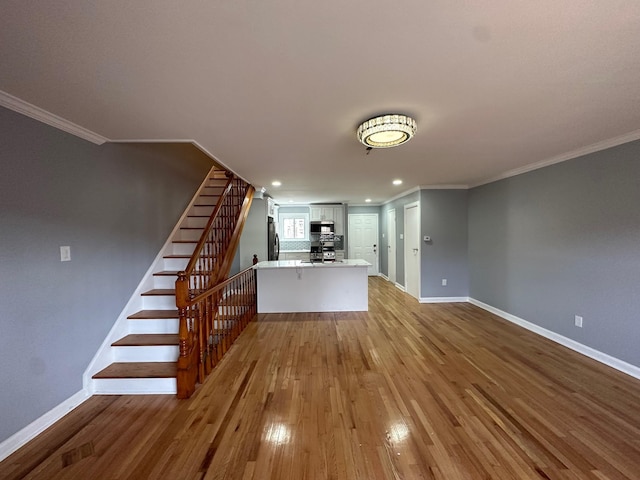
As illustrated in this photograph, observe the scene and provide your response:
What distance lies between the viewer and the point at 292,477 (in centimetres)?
153

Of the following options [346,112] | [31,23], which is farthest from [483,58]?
[31,23]

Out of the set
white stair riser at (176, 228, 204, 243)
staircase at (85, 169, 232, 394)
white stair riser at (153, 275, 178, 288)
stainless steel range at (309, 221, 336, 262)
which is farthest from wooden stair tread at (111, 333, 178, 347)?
stainless steel range at (309, 221, 336, 262)

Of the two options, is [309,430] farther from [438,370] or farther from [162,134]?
[162,134]

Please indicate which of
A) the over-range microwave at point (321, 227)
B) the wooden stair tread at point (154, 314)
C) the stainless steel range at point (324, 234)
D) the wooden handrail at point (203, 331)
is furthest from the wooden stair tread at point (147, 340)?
the over-range microwave at point (321, 227)

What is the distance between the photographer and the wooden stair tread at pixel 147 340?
259 centimetres

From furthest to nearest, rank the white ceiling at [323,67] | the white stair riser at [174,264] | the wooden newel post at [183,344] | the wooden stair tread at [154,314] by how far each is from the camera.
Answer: the white stair riser at [174,264]
the wooden stair tread at [154,314]
the wooden newel post at [183,344]
the white ceiling at [323,67]

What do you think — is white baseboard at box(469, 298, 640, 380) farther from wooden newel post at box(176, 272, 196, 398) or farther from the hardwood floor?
wooden newel post at box(176, 272, 196, 398)

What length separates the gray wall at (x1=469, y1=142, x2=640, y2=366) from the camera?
2.63 meters

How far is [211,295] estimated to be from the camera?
2.90 meters

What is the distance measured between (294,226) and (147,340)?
5.71 metres

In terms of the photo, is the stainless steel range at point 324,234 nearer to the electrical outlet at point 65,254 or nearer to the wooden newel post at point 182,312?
the wooden newel post at point 182,312

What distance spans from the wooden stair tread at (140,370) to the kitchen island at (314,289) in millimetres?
2248

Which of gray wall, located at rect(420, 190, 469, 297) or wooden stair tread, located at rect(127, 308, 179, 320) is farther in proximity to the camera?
gray wall, located at rect(420, 190, 469, 297)

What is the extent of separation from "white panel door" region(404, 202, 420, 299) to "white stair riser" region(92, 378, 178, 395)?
4464mm
